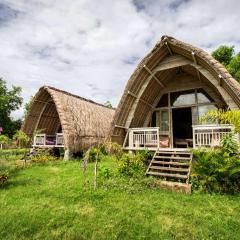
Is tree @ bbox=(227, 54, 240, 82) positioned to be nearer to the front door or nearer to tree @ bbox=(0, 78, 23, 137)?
the front door

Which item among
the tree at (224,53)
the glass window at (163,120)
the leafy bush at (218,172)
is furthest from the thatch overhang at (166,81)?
the tree at (224,53)

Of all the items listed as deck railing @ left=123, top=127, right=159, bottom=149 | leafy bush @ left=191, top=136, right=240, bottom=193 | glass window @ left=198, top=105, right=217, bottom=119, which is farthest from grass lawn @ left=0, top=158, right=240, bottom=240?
glass window @ left=198, top=105, right=217, bottom=119

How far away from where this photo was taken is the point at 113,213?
500cm

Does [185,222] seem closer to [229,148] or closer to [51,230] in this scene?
[51,230]

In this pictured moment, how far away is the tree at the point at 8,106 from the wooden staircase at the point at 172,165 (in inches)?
1201

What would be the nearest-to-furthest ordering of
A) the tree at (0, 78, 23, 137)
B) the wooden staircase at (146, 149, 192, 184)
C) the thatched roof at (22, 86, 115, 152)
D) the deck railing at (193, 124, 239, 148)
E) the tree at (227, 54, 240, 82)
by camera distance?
the wooden staircase at (146, 149, 192, 184) < the deck railing at (193, 124, 239, 148) < the thatched roof at (22, 86, 115, 152) < the tree at (227, 54, 240, 82) < the tree at (0, 78, 23, 137)

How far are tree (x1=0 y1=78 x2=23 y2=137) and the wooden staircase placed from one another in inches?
1201

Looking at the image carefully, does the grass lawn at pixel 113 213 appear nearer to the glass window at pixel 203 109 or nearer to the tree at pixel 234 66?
the glass window at pixel 203 109

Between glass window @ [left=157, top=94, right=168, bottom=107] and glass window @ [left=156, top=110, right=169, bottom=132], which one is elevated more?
glass window @ [left=157, top=94, right=168, bottom=107]

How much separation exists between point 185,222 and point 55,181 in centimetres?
491

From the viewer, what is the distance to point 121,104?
10.6 m

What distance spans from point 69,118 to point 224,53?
45.4 feet

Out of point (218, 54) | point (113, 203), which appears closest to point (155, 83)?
point (113, 203)

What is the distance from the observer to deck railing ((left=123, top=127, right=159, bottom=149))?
10.3 m
